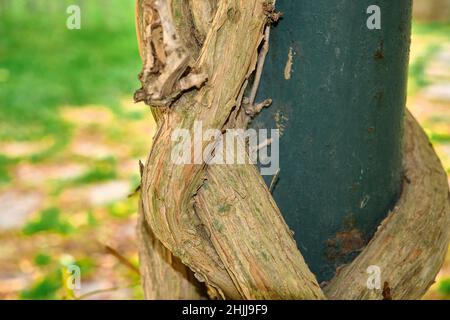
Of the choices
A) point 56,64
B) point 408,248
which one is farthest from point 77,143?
point 408,248

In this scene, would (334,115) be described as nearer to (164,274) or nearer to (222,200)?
(222,200)

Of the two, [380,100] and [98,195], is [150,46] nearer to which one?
[380,100]

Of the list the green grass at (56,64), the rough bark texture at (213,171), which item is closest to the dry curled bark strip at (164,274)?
the rough bark texture at (213,171)

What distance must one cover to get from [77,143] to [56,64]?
1.53 meters

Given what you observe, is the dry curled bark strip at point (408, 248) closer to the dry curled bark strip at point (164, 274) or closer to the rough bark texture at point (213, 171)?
the rough bark texture at point (213, 171)

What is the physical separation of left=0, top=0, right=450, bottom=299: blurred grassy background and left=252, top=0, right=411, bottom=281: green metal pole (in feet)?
1.99

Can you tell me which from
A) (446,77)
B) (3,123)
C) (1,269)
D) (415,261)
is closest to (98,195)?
(1,269)

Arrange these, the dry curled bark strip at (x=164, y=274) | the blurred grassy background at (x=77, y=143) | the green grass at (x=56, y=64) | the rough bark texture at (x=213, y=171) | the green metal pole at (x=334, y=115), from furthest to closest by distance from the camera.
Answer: the green grass at (x=56, y=64) → the blurred grassy background at (x=77, y=143) → the dry curled bark strip at (x=164, y=274) → the green metal pole at (x=334, y=115) → the rough bark texture at (x=213, y=171)

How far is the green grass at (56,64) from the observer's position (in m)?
3.79

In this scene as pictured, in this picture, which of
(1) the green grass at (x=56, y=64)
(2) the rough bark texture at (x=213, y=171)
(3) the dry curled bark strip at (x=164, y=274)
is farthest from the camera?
(1) the green grass at (x=56, y=64)

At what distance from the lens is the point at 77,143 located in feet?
11.4

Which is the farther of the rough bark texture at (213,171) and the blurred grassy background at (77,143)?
the blurred grassy background at (77,143)

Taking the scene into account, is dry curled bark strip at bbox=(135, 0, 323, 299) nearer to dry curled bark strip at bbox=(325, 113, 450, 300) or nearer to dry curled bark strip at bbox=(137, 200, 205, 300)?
dry curled bark strip at bbox=(325, 113, 450, 300)

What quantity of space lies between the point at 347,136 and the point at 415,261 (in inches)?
10.5
